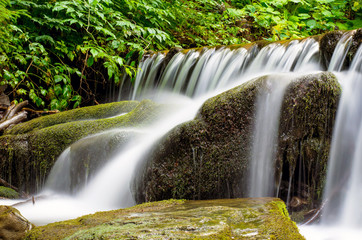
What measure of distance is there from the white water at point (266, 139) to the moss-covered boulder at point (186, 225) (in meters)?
0.68

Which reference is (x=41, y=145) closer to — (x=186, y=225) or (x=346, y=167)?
(x=186, y=225)

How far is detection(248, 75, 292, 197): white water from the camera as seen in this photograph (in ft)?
9.05

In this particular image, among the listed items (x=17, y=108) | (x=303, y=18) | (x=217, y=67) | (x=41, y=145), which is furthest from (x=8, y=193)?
(x=303, y=18)

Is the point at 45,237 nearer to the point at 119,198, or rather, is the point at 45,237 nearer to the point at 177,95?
the point at 119,198

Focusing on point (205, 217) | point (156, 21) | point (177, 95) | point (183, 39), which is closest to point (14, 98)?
point (177, 95)

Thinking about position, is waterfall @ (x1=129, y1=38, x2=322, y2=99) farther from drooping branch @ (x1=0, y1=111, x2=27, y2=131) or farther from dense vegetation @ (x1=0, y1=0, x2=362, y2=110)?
drooping branch @ (x1=0, y1=111, x2=27, y2=131)

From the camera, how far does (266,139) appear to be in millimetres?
2812

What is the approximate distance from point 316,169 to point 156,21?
5.41 meters

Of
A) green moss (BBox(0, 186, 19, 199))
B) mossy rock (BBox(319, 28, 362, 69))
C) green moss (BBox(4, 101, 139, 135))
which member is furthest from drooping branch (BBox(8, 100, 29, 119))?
mossy rock (BBox(319, 28, 362, 69))

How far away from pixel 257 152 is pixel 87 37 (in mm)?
4513

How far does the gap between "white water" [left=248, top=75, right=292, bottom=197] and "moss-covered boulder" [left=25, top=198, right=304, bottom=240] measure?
68cm

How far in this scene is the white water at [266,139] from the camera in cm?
Answer: 276

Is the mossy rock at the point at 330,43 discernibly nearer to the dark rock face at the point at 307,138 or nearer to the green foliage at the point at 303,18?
the dark rock face at the point at 307,138

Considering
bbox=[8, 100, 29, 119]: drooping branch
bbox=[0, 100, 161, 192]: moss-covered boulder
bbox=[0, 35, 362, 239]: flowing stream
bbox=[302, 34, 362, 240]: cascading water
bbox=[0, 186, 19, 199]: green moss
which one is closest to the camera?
bbox=[302, 34, 362, 240]: cascading water
